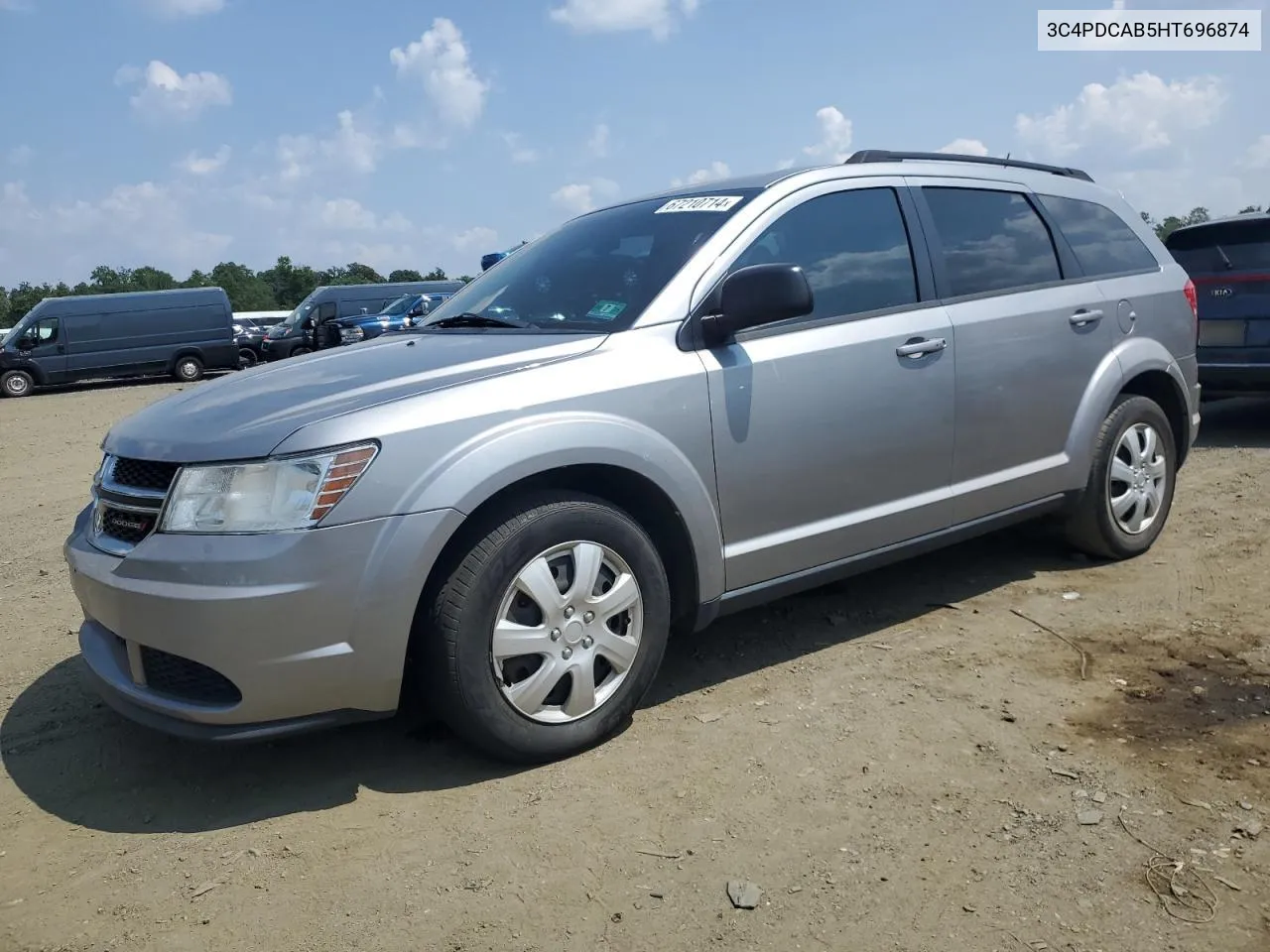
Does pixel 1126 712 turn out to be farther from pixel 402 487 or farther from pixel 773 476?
pixel 402 487

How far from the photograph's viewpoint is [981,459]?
4078 mm

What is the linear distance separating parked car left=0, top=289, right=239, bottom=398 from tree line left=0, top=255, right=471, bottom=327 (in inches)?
2462

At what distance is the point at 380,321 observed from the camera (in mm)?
20938

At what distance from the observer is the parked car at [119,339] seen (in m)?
21.5

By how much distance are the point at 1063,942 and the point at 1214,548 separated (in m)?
3.50

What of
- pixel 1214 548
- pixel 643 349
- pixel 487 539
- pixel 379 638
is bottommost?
pixel 1214 548

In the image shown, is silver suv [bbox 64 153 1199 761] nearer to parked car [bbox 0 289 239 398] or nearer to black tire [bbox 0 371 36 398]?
parked car [bbox 0 289 239 398]

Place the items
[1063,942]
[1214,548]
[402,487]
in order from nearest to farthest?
[1063,942] < [402,487] < [1214,548]

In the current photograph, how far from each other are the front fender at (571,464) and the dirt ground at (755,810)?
2.05 feet

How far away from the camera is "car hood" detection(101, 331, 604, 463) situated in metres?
2.78

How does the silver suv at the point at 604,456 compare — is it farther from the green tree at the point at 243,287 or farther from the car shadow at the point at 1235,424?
the green tree at the point at 243,287

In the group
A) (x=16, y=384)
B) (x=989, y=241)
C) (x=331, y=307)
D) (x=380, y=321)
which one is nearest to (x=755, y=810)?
(x=989, y=241)

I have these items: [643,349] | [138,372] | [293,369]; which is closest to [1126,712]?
[643,349]

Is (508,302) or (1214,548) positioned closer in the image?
(508,302)
